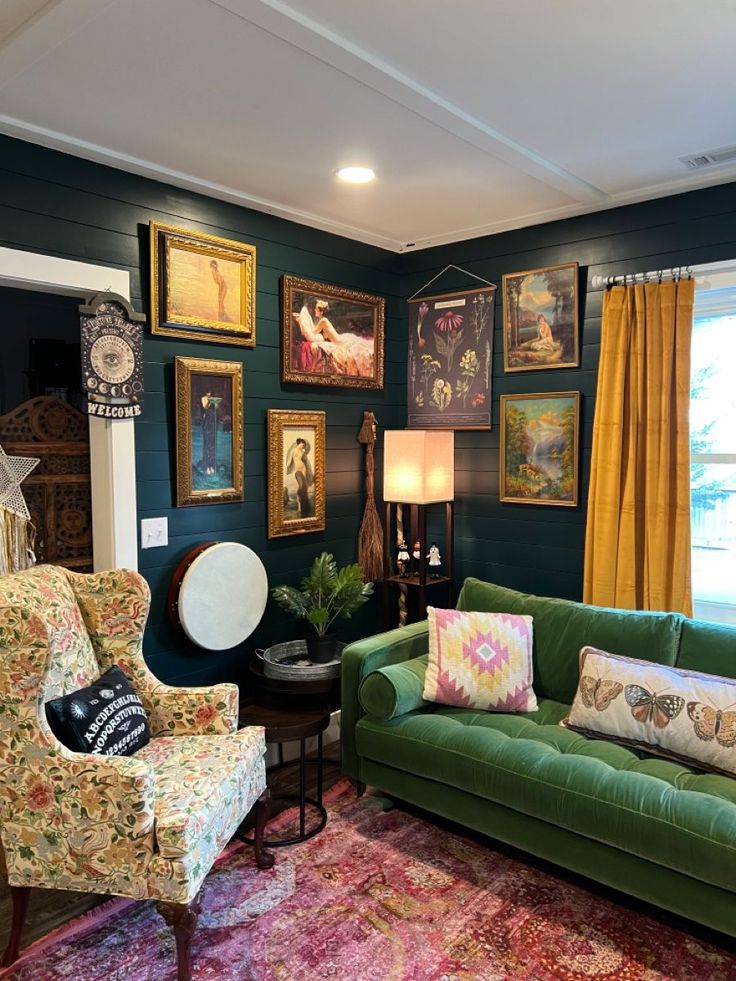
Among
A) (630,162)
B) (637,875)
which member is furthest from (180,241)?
(637,875)

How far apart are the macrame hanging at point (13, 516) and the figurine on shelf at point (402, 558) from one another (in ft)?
6.05

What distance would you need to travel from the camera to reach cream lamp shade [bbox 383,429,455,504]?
3.51 m

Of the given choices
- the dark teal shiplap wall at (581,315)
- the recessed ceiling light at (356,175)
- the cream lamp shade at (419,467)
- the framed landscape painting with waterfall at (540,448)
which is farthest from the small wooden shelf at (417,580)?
the recessed ceiling light at (356,175)

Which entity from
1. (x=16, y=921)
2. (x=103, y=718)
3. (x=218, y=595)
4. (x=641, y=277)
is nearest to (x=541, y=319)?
(x=641, y=277)

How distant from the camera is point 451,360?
3926mm

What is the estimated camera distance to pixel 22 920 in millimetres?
2119

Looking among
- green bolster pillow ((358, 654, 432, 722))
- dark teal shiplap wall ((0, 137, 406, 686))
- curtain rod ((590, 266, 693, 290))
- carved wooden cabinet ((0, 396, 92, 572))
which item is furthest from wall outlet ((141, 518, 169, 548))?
curtain rod ((590, 266, 693, 290))

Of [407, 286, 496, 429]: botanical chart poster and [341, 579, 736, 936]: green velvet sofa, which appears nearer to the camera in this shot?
[341, 579, 736, 936]: green velvet sofa

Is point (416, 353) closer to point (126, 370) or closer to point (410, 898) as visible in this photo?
point (126, 370)

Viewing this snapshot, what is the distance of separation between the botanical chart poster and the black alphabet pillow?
221 centimetres

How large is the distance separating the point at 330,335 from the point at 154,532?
1.41 meters

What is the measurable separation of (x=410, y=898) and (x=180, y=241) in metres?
2.62

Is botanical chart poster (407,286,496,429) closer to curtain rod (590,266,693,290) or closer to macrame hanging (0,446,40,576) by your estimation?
curtain rod (590,266,693,290)

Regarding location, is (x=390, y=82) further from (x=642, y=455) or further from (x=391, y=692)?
(x=391, y=692)
